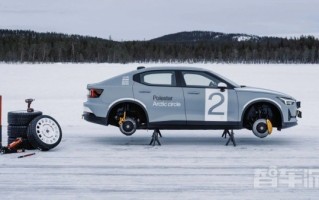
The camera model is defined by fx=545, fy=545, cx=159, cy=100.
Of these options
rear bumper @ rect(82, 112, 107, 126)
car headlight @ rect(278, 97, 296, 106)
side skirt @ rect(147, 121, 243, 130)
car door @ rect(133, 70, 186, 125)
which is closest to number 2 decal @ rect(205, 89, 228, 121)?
side skirt @ rect(147, 121, 243, 130)

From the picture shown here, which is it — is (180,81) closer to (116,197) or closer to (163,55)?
(116,197)

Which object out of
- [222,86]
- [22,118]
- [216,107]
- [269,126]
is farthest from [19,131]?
[269,126]

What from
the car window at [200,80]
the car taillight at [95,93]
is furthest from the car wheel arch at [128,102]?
the car window at [200,80]

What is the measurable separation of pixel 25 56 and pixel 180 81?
138 metres

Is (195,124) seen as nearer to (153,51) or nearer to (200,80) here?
(200,80)

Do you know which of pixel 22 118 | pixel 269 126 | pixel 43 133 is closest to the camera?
pixel 43 133

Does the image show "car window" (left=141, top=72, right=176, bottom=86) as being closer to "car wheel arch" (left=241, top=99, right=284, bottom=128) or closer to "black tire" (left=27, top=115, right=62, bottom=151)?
"car wheel arch" (left=241, top=99, right=284, bottom=128)

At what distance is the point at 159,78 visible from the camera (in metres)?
11.5

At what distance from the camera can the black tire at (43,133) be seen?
10.2 meters

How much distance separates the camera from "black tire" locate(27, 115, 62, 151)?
33.3 feet

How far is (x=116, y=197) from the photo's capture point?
266 inches

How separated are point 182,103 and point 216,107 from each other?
0.70 meters

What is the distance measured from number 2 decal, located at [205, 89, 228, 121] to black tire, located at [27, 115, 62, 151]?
303 cm

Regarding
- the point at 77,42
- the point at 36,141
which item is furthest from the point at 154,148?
the point at 77,42
